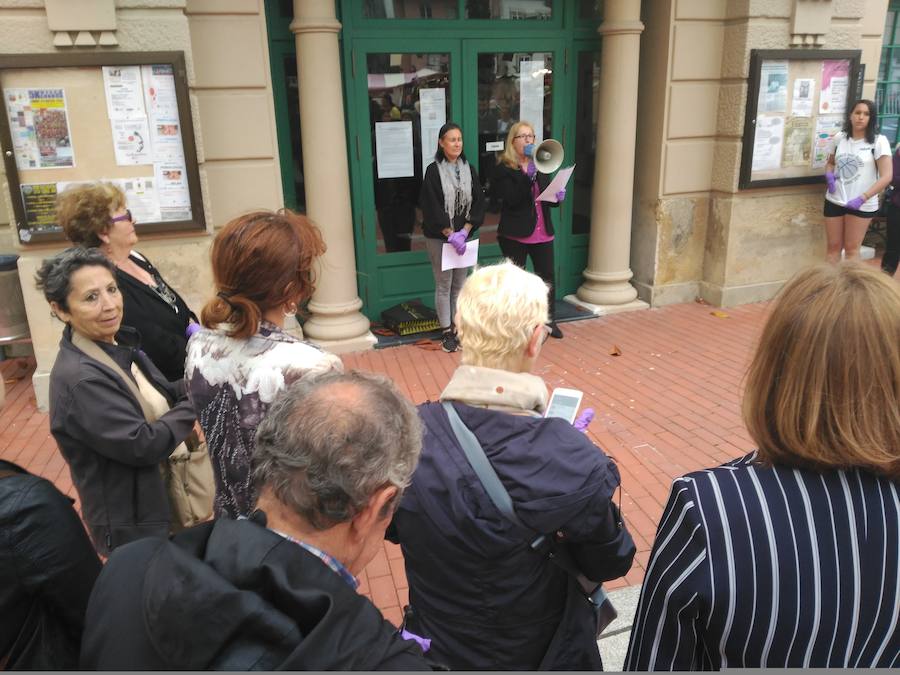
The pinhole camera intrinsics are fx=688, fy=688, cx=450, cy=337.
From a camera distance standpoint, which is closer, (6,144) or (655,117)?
(6,144)

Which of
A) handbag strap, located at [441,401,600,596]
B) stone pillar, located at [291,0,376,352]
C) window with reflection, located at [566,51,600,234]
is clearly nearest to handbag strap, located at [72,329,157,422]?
handbag strap, located at [441,401,600,596]

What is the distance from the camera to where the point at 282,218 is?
7.32 feet

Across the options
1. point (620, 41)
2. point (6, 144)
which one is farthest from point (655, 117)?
point (6, 144)

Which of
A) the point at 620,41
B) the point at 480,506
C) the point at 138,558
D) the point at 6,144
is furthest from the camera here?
the point at 620,41

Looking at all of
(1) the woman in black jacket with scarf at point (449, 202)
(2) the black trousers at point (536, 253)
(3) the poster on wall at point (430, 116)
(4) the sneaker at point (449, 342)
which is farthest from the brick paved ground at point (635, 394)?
(3) the poster on wall at point (430, 116)

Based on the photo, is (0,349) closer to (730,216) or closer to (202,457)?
(202,457)

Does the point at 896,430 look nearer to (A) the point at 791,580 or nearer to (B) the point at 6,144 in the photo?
(A) the point at 791,580

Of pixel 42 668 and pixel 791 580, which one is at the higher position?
pixel 791 580

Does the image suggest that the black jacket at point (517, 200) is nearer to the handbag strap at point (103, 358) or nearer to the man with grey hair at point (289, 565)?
the handbag strap at point (103, 358)

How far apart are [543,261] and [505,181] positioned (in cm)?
85

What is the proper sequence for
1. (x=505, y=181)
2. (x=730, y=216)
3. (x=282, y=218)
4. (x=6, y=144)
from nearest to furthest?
(x=282, y=218)
(x=6, y=144)
(x=505, y=181)
(x=730, y=216)

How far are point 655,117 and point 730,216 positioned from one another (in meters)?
1.30

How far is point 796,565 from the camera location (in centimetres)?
131

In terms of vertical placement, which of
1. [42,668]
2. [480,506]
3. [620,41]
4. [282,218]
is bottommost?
[42,668]
